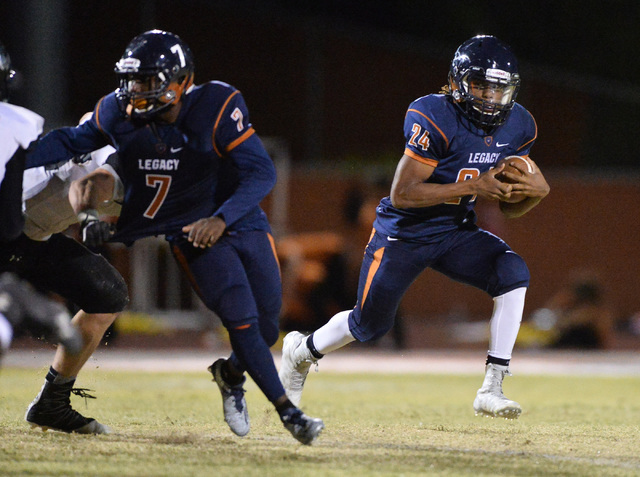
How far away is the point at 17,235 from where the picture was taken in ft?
14.1

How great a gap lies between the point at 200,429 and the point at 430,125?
212 cm

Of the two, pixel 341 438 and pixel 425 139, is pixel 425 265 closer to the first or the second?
pixel 425 139

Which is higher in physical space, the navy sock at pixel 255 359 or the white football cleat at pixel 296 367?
the navy sock at pixel 255 359

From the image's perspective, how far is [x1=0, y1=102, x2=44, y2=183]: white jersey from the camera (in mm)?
4152

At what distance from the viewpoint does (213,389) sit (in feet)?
27.8

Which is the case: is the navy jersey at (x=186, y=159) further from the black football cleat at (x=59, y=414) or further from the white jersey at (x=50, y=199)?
the black football cleat at (x=59, y=414)

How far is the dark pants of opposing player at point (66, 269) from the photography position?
15.3ft

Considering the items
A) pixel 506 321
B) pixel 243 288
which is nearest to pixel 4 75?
pixel 243 288

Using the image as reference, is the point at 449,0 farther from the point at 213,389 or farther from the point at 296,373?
the point at 296,373

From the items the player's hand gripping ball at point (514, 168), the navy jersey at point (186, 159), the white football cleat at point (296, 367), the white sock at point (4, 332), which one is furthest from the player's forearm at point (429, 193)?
the white sock at point (4, 332)

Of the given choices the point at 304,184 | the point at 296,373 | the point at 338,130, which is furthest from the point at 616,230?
the point at 296,373

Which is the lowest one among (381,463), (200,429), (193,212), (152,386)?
(152,386)

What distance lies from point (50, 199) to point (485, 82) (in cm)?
238

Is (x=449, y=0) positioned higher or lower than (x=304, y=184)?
higher
